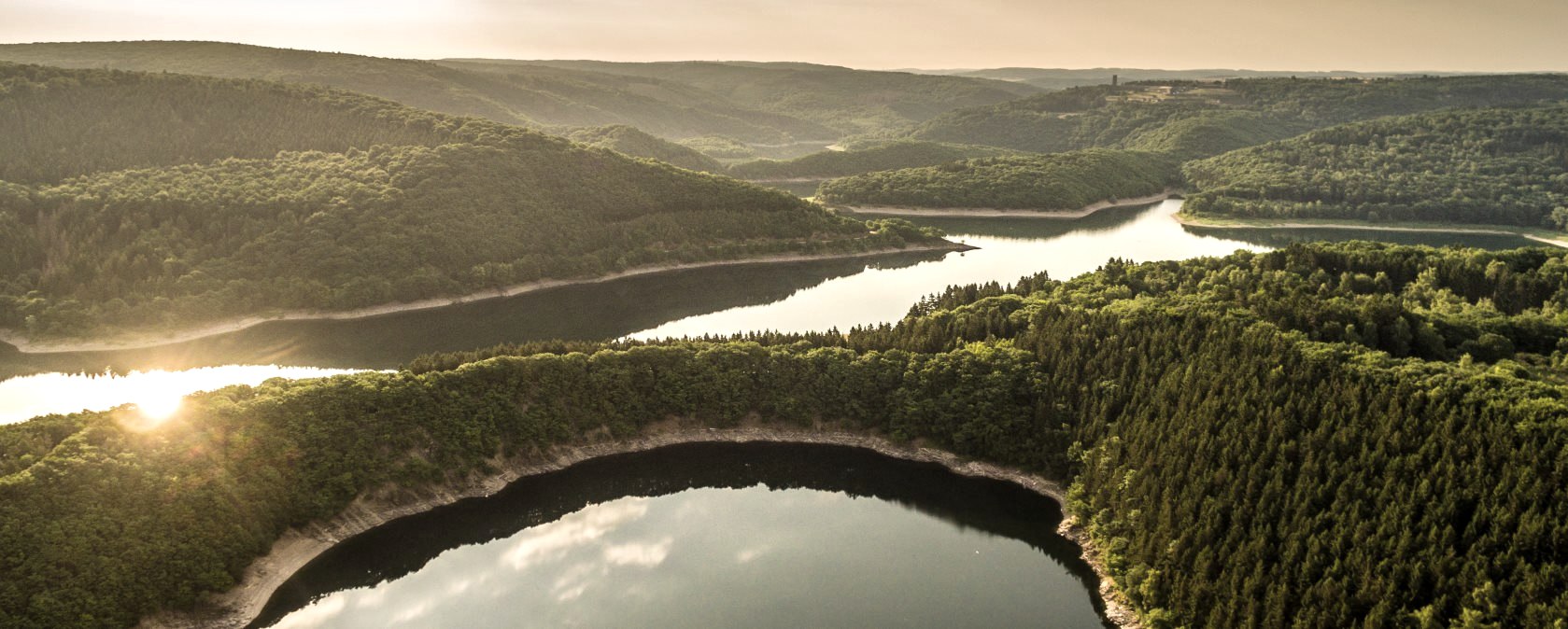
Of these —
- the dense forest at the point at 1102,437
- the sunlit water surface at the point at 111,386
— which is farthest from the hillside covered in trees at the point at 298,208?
the dense forest at the point at 1102,437

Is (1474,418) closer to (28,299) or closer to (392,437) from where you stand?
(392,437)

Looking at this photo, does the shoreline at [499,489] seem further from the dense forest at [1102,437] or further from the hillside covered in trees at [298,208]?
the hillside covered in trees at [298,208]

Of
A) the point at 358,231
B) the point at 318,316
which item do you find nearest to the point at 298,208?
the point at 358,231

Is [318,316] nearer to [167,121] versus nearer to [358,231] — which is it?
[358,231]

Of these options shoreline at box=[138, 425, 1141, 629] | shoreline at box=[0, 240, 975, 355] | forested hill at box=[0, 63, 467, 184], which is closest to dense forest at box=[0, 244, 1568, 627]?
shoreline at box=[138, 425, 1141, 629]

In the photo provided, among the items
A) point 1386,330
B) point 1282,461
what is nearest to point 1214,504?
point 1282,461
